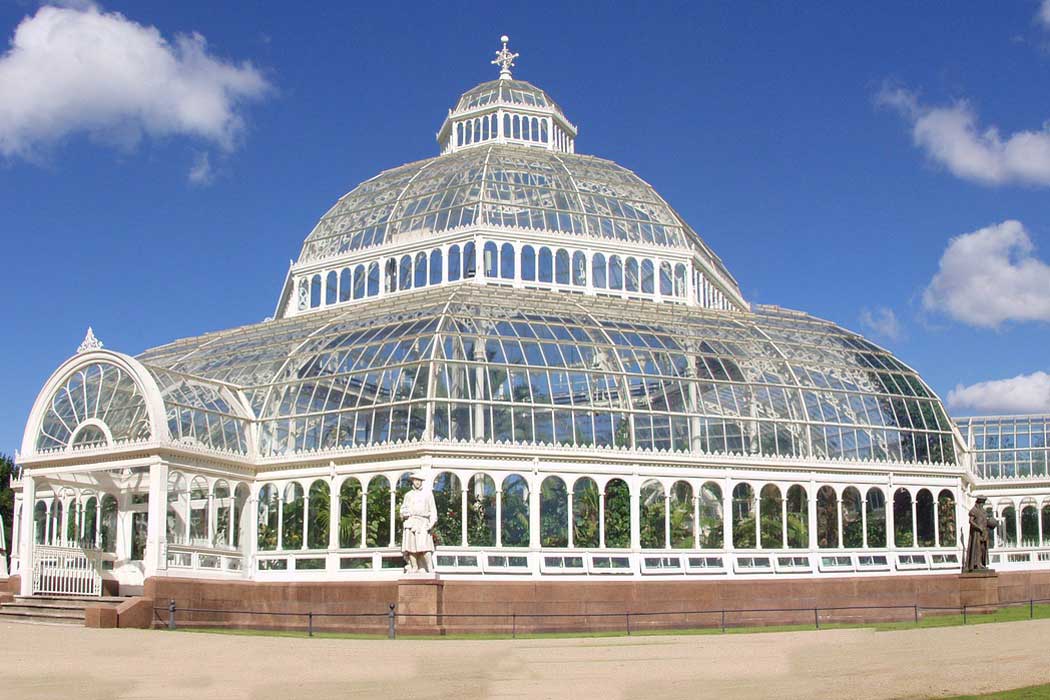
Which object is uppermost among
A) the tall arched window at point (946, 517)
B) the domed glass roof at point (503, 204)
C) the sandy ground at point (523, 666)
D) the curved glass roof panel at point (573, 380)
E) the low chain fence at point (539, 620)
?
the domed glass roof at point (503, 204)

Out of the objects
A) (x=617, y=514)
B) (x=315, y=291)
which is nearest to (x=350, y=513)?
(x=617, y=514)

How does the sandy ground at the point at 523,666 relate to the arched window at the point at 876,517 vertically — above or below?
below

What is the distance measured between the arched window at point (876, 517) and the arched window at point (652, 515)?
8.96 m

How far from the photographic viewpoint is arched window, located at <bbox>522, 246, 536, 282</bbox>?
5628 centimetres

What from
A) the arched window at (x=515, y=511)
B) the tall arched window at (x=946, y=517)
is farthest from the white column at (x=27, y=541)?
the tall arched window at (x=946, y=517)

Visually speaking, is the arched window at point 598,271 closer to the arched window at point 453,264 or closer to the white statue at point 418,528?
the arched window at point 453,264

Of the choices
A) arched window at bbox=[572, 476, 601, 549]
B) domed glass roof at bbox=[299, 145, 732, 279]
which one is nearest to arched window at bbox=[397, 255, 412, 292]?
domed glass roof at bbox=[299, 145, 732, 279]

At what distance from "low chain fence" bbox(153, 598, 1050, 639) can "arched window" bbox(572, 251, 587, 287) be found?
1863 centimetres

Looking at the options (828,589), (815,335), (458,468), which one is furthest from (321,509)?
(815,335)

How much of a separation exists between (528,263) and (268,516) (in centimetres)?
1734

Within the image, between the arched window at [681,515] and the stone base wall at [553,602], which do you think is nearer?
the stone base wall at [553,602]

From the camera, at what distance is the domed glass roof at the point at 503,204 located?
2276 inches

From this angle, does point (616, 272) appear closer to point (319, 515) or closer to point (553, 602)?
point (319, 515)

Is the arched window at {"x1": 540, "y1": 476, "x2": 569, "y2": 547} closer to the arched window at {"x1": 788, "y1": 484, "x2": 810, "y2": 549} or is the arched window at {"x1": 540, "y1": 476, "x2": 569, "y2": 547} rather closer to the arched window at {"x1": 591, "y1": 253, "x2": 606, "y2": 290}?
the arched window at {"x1": 788, "y1": 484, "x2": 810, "y2": 549}
